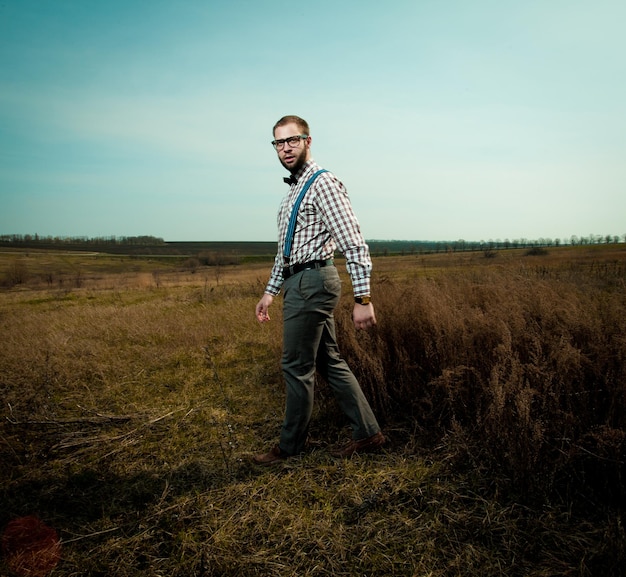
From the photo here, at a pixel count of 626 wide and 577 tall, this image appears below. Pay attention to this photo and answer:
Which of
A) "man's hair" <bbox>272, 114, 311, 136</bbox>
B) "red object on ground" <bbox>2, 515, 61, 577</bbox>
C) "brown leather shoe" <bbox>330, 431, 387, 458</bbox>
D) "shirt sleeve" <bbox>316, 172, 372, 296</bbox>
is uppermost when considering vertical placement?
"man's hair" <bbox>272, 114, 311, 136</bbox>

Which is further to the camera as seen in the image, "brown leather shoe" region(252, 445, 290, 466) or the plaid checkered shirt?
"brown leather shoe" region(252, 445, 290, 466)

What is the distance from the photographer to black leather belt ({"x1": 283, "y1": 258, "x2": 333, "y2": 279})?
233cm

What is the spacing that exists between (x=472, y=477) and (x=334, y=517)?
0.88 m

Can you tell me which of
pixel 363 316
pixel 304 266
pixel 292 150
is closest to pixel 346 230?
pixel 304 266

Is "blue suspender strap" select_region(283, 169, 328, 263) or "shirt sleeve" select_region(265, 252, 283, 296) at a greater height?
"blue suspender strap" select_region(283, 169, 328, 263)

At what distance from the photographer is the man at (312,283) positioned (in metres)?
2.23

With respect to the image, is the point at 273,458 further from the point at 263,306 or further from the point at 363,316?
the point at 363,316

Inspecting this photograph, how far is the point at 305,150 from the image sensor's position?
2408 mm

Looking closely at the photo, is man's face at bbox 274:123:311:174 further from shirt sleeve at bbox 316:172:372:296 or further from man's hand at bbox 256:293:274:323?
man's hand at bbox 256:293:274:323

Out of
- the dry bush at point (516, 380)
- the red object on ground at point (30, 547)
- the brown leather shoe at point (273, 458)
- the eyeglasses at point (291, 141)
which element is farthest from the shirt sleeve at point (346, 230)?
the red object on ground at point (30, 547)

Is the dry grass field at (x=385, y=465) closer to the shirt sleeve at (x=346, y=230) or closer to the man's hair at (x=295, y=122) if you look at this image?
the shirt sleeve at (x=346, y=230)

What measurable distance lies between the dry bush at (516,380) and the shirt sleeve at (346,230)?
104 centimetres

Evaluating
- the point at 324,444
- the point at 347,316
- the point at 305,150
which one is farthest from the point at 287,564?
the point at 347,316

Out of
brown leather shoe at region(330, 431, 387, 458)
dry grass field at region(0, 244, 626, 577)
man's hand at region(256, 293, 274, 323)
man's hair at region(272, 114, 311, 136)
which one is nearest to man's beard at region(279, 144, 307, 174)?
man's hair at region(272, 114, 311, 136)
